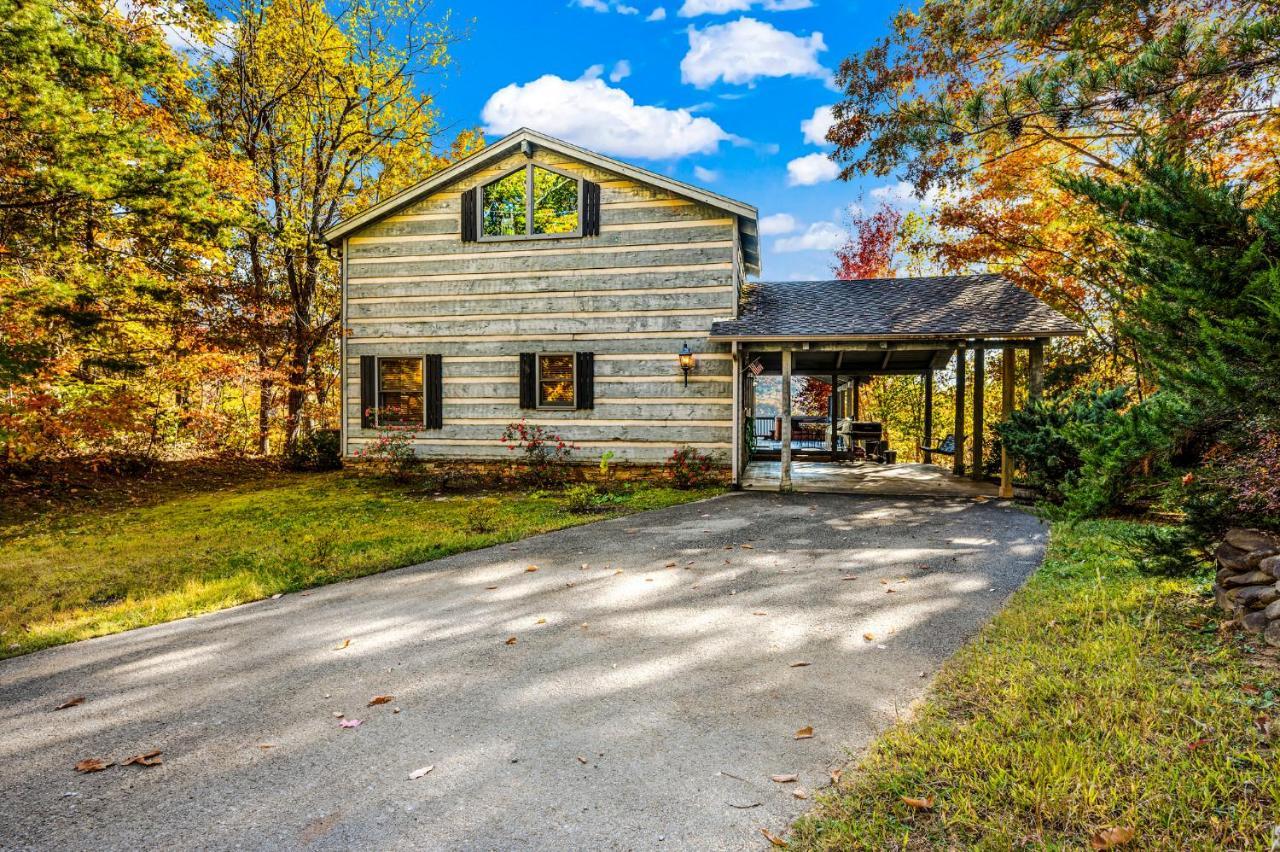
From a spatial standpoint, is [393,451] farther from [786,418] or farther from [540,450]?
[786,418]

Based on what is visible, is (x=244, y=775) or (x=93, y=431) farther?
(x=93, y=431)

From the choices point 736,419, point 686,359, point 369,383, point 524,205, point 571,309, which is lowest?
point 736,419

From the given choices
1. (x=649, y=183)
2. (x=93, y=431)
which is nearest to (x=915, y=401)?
(x=649, y=183)

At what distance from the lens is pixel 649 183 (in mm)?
→ 11000

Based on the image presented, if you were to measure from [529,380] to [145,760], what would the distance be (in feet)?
30.0

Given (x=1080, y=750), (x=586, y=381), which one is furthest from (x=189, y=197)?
(x=1080, y=750)

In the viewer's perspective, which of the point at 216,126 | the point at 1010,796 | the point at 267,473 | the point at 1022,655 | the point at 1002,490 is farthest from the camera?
the point at 216,126

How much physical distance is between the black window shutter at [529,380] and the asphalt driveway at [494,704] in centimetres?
587

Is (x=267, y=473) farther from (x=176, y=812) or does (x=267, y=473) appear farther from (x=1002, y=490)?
(x=1002, y=490)

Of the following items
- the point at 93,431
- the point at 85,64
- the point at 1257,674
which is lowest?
the point at 1257,674

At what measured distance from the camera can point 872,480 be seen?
1194cm

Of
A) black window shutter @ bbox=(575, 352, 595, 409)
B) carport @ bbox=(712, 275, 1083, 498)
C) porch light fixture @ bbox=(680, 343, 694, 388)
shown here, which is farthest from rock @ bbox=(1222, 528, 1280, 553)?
black window shutter @ bbox=(575, 352, 595, 409)

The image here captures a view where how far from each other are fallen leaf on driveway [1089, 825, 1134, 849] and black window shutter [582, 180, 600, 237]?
35.3ft

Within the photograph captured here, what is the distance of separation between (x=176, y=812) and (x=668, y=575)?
12.6 ft
